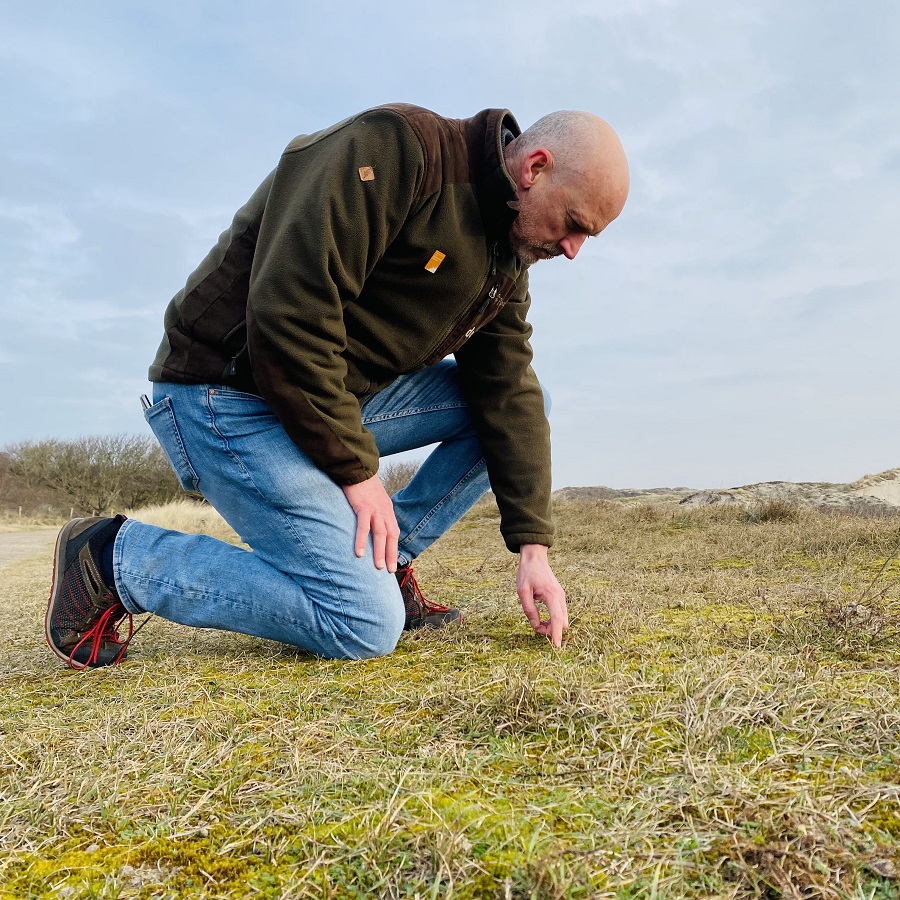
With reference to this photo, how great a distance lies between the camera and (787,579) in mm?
3854

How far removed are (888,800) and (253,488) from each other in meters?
2.17

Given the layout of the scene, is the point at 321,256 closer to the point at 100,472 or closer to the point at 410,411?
the point at 410,411

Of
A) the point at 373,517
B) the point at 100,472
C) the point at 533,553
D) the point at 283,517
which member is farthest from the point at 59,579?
the point at 100,472

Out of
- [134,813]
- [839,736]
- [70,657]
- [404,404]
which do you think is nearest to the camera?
[134,813]

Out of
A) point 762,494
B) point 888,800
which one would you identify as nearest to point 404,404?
point 888,800

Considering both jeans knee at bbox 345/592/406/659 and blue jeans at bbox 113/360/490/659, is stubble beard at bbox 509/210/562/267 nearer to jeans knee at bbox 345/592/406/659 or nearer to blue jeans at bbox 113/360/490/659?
blue jeans at bbox 113/360/490/659

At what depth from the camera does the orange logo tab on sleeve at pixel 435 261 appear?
8.80 feet

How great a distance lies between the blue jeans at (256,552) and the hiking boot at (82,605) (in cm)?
9

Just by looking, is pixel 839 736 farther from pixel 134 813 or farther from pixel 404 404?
pixel 404 404

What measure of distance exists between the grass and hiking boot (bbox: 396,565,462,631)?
0.34m

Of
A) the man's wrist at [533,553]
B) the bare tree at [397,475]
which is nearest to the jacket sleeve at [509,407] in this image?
the man's wrist at [533,553]

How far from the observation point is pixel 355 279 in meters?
2.59

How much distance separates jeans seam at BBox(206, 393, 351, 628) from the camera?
2668mm

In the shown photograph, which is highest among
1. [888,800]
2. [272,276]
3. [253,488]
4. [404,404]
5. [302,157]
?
[302,157]
